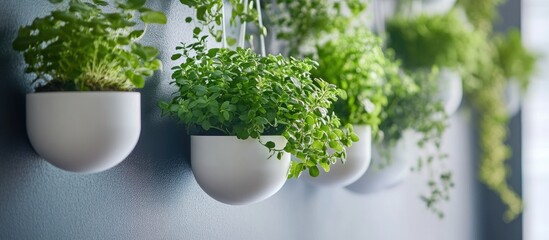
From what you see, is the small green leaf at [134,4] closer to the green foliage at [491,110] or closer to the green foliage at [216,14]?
the green foliage at [216,14]

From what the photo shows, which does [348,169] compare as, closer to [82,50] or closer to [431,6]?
[82,50]

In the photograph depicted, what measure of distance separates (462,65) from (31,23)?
5.92 ft

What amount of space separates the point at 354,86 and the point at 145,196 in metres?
0.63

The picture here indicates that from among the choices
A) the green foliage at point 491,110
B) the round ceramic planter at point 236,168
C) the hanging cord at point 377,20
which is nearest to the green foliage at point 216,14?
the round ceramic planter at point 236,168

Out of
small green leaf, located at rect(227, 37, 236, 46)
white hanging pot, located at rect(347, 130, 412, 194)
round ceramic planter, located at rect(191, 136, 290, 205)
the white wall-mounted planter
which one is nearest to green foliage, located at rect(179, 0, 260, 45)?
small green leaf, located at rect(227, 37, 236, 46)

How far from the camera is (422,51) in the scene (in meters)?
2.64

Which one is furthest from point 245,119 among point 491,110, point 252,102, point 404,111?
point 491,110

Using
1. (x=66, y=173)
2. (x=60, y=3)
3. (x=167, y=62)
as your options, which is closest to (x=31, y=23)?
(x=60, y=3)

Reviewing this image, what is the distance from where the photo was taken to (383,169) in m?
2.30

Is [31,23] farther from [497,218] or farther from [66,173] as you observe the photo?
[497,218]

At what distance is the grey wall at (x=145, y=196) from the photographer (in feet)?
3.89

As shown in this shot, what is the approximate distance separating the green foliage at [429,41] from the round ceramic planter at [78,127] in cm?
159

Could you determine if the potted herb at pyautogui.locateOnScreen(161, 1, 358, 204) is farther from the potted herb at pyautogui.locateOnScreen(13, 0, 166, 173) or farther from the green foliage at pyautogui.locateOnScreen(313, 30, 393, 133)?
the green foliage at pyautogui.locateOnScreen(313, 30, 393, 133)

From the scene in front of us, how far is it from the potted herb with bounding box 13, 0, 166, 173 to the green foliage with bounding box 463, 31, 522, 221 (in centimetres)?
201
